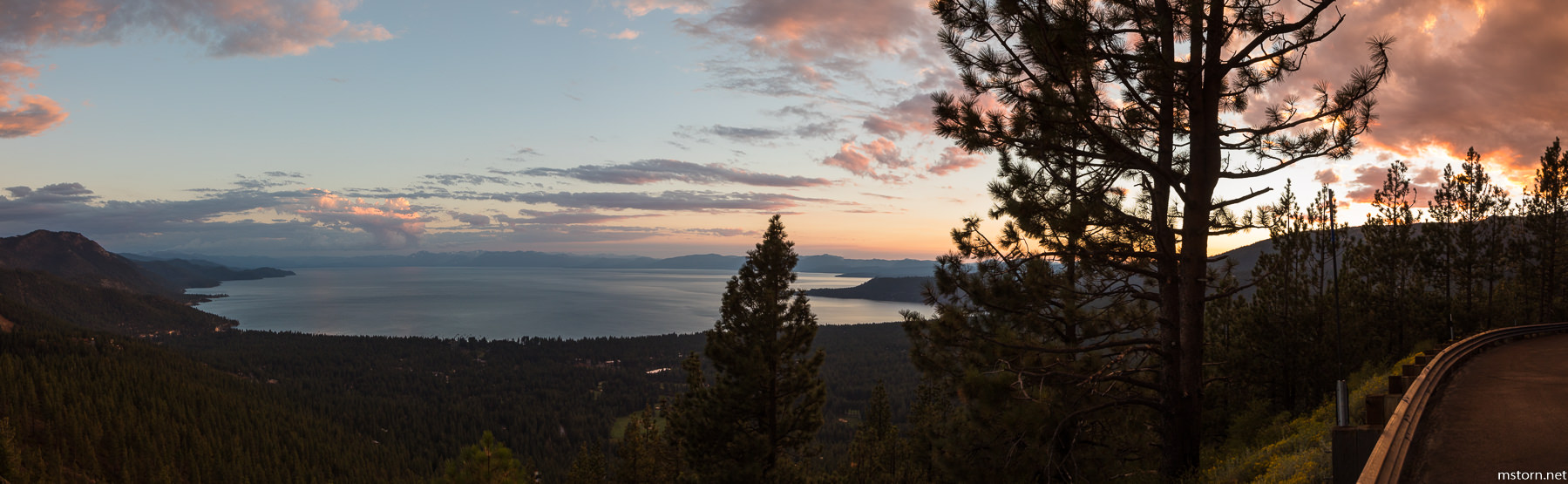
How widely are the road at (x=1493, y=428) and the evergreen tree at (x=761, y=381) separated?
51.1ft

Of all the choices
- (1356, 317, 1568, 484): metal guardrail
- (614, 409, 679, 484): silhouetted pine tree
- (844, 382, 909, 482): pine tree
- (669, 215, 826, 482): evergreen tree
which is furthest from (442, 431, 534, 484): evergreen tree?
(1356, 317, 1568, 484): metal guardrail

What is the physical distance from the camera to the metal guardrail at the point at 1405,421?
4629mm

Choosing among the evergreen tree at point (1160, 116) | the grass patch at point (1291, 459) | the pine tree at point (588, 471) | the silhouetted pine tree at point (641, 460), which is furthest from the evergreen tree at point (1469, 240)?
the pine tree at point (588, 471)

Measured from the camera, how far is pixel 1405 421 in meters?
5.99

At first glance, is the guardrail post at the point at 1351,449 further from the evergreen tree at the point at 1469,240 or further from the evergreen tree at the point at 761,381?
the evergreen tree at the point at 1469,240

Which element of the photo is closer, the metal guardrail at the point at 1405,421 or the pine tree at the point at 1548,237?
the metal guardrail at the point at 1405,421

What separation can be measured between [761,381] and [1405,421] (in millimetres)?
16501

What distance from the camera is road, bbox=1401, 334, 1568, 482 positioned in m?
5.21

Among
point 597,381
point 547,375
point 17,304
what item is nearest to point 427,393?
point 547,375

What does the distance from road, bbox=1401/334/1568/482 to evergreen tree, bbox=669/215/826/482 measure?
1559cm

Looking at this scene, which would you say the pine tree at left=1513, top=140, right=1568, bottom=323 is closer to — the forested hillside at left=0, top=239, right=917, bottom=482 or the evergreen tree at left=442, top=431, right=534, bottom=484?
the evergreen tree at left=442, top=431, right=534, bottom=484

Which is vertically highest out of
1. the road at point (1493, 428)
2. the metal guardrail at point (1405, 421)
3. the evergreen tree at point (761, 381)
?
the metal guardrail at point (1405, 421)

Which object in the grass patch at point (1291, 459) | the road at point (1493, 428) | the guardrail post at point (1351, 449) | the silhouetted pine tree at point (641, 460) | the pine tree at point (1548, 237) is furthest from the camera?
the silhouetted pine tree at point (641, 460)

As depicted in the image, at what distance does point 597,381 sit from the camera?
14325 cm
